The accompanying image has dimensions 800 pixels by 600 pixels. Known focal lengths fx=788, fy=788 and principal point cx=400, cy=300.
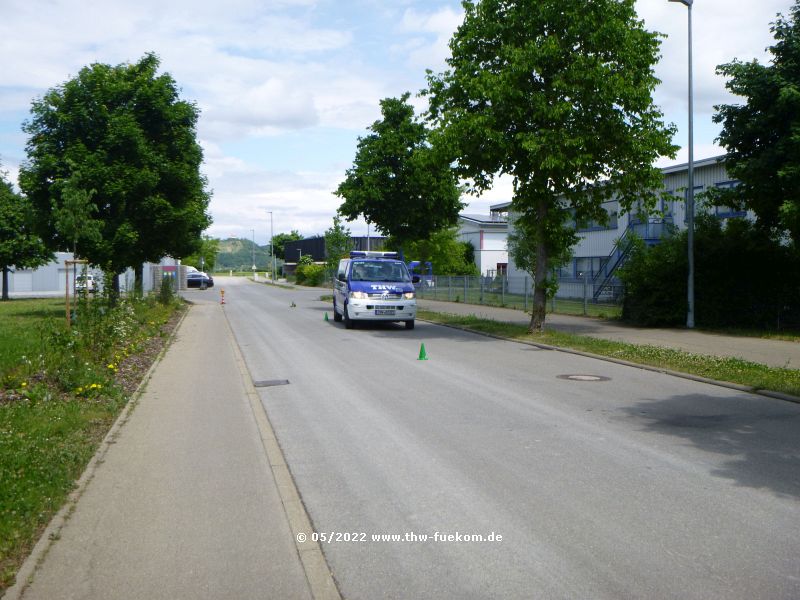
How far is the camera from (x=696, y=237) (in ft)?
75.6

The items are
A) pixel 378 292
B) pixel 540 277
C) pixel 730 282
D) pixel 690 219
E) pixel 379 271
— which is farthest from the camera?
pixel 379 271

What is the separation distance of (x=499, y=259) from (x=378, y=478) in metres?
65.4

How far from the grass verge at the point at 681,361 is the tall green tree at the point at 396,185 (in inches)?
579

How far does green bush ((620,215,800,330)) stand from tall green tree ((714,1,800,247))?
93 cm

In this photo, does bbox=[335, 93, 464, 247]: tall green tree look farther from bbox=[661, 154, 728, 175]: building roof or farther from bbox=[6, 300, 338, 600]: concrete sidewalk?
bbox=[6, 300, 338, 600]: concrete sidewalk

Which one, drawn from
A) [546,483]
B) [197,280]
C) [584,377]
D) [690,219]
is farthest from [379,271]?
[197,280]

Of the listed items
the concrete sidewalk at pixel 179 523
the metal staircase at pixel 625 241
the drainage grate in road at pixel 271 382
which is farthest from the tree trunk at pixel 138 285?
the metal staircase at pixel 625 241

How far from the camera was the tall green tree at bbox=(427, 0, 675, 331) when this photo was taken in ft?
59.3

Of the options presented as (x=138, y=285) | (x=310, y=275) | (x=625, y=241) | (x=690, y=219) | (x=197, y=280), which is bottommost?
(x=138, y=285)

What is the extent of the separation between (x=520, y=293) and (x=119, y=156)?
18.0 m

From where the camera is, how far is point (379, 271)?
78.1 ft

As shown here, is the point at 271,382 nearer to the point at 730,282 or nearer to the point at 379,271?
the point at 379,271

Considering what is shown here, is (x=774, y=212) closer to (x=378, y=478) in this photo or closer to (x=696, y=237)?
(x=696, y=237)

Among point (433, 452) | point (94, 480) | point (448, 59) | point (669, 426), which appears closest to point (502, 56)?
point (448, 59)
